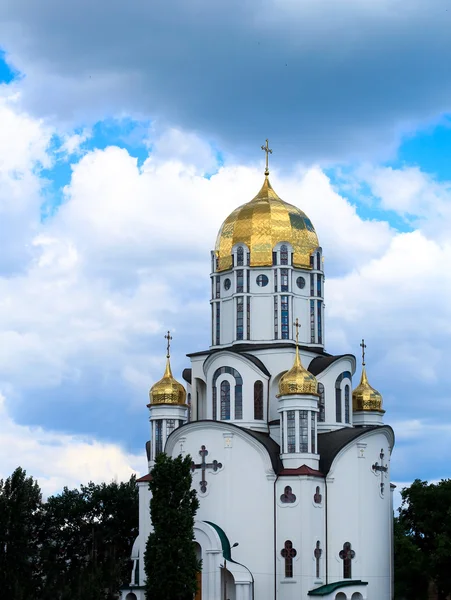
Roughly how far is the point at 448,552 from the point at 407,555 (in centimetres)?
330

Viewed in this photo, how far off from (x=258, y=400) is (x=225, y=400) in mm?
1233

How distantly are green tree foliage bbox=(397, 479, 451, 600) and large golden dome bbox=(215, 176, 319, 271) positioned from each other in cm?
1177

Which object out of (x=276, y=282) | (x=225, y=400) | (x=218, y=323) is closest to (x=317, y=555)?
(x=225, y=400)

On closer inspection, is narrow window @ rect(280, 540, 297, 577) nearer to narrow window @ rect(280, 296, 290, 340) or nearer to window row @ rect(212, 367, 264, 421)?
window row @ rect(212, 367, 264, 421)

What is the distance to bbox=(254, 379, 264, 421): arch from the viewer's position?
4438cm

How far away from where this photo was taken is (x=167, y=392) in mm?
45719

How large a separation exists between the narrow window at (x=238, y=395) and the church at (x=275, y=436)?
37mm

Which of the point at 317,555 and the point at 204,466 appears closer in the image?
the point at 317,555

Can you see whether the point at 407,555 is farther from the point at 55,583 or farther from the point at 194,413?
the point at 55,583

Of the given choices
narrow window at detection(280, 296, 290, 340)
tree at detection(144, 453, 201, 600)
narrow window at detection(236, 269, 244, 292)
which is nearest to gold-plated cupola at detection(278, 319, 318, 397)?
narrow window at detection(280, 296, 290, 340)

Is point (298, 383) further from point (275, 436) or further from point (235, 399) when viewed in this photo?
point (235, 399)

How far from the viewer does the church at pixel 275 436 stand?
4134cm

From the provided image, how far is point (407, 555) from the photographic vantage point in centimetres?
4966

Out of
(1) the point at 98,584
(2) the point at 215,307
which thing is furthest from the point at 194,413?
(1) the point at 98,584
